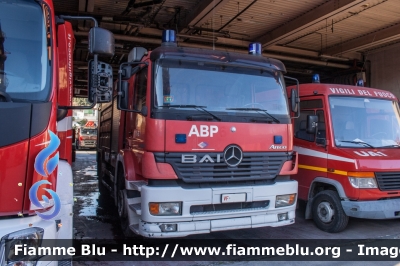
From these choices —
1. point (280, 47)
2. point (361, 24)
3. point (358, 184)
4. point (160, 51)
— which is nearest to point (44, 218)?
point (160, 51)

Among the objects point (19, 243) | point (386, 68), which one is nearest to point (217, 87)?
point (19, 243)

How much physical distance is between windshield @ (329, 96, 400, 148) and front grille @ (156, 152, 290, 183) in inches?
69.1

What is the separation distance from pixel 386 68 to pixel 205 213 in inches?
506

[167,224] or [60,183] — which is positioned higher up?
[60,183]

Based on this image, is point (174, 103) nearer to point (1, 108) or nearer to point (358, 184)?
point (1, 108)

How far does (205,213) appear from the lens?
4.20 metres

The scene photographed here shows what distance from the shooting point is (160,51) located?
437 centimetres

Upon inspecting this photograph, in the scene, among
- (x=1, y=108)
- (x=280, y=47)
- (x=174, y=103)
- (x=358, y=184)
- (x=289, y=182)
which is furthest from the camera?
(x=280, y=47)

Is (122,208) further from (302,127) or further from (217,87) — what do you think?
(302,127)

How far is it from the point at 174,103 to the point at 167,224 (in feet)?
4.94

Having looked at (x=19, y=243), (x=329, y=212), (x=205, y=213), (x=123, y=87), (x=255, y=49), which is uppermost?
(x=255, y=49)

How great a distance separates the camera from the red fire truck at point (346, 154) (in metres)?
5.42

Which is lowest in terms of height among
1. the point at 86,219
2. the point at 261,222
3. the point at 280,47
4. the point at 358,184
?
the point at 86,219

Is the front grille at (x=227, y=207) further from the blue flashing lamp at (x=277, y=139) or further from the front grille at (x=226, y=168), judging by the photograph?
the blue flashing lamp at (x=277, y=139)
